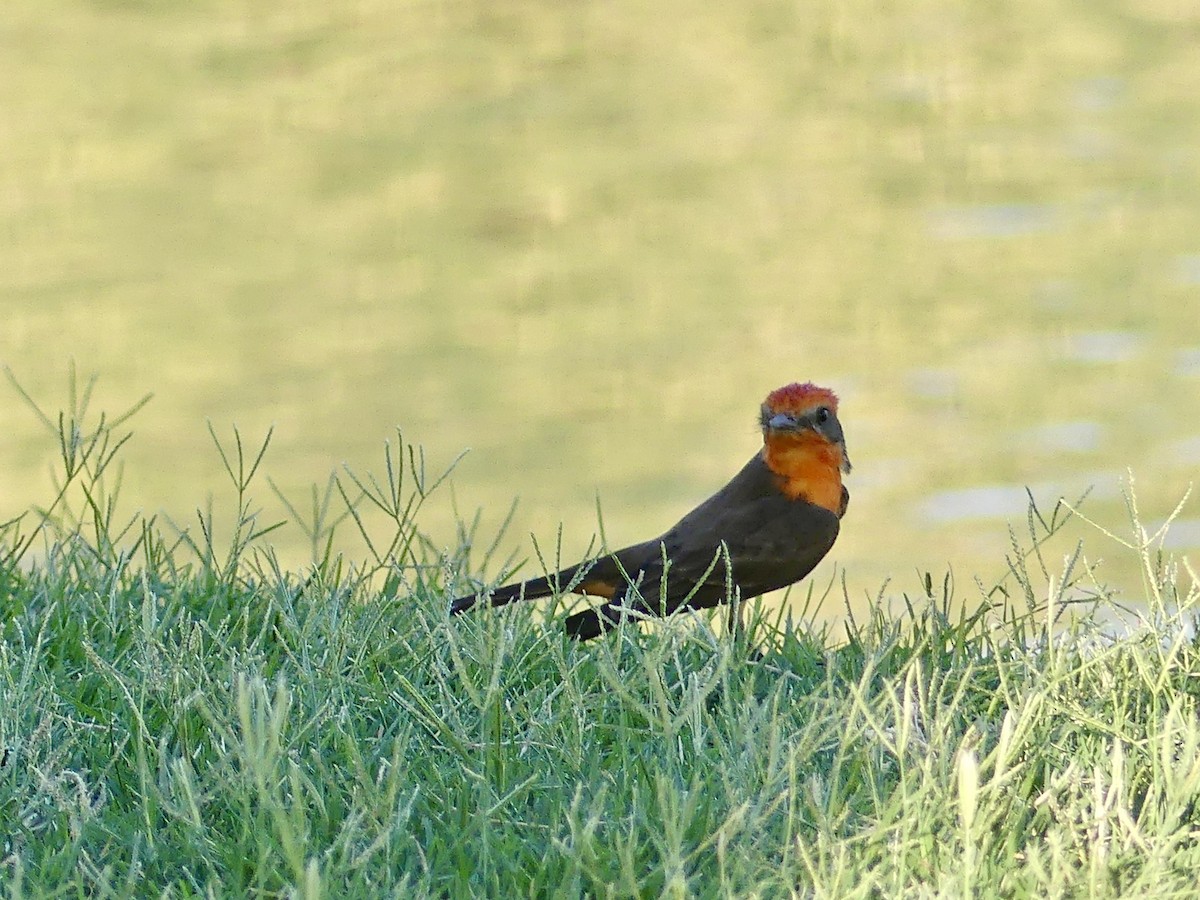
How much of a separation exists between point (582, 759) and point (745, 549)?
149cm

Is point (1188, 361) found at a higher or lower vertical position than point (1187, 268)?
lower

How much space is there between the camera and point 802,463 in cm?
500

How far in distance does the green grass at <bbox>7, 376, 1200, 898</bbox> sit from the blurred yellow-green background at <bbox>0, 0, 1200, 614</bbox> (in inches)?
184

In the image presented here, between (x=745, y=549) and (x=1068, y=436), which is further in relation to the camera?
(x=1068, y=436)

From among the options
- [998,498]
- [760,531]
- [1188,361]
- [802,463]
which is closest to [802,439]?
[802,463]

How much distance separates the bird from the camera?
186 inches

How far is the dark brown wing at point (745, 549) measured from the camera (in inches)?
186

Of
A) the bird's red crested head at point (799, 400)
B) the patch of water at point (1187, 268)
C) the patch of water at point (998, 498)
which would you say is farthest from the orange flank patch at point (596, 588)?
the patch of water at point (1187, 268)

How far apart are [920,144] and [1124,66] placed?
2983 mm

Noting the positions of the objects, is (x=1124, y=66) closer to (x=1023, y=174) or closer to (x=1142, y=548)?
(x=1023, y=174)

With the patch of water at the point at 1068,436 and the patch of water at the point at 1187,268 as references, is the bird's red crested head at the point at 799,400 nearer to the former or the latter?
the patch of water at the point at 1068,436

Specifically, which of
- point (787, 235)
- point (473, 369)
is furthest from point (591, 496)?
point (787, 235)

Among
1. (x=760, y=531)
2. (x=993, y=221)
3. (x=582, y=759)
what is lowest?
(x=582, y=759)

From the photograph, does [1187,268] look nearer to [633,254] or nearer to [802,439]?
[633,254]
